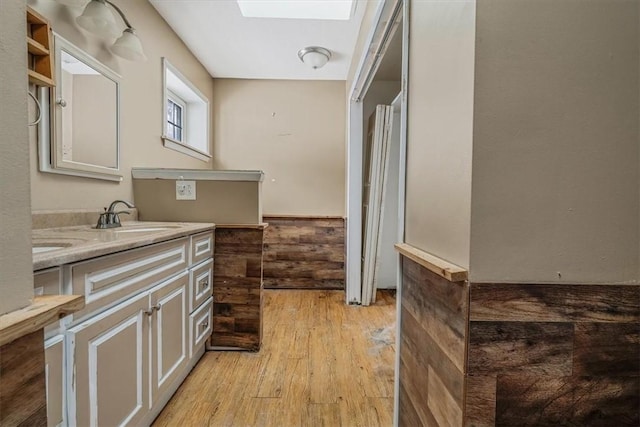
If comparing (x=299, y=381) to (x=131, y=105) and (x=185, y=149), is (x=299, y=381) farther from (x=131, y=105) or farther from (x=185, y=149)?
(x=185, y=149)

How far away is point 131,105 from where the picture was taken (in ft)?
6.83

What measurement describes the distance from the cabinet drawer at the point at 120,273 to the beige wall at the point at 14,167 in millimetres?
396

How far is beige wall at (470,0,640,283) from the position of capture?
0.67 metres

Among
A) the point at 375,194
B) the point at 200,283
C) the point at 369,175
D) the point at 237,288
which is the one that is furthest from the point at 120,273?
the point at 369,175

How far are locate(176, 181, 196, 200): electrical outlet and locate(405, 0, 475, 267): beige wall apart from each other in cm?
153

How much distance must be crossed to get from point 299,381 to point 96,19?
7.32 feet

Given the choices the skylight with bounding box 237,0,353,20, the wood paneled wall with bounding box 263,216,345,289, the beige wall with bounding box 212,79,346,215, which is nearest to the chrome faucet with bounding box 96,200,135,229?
the skylight with bounding box 237,0,353,20

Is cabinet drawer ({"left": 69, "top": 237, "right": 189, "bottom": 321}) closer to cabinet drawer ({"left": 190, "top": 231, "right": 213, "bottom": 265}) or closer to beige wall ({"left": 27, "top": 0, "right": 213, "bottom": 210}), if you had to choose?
cabinet drawer ({"left": 190, "top": 231, "right": 213, "bottom": 265})

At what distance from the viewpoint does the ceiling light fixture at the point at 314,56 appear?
289cm

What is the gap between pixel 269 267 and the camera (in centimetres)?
353

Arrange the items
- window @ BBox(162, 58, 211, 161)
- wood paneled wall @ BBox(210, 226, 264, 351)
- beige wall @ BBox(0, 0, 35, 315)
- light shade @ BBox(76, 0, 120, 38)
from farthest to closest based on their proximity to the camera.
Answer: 1. window @ BBox(162, 58, 211, 161)
2. wood paneled wall @ BBox(210, 226, 264, 351)
3. light shade @ BBox(76, 0, 120, 38)
4. beige wall @ BBox(0, 0, 35, 315)

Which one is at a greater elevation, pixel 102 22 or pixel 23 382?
pixel 102 22

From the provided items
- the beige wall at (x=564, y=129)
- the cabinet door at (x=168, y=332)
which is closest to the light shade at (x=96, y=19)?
the cabinet door at (x=168, y=332)

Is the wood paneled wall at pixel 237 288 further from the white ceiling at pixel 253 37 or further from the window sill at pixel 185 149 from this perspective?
the white ceiling at pixel 253 37
